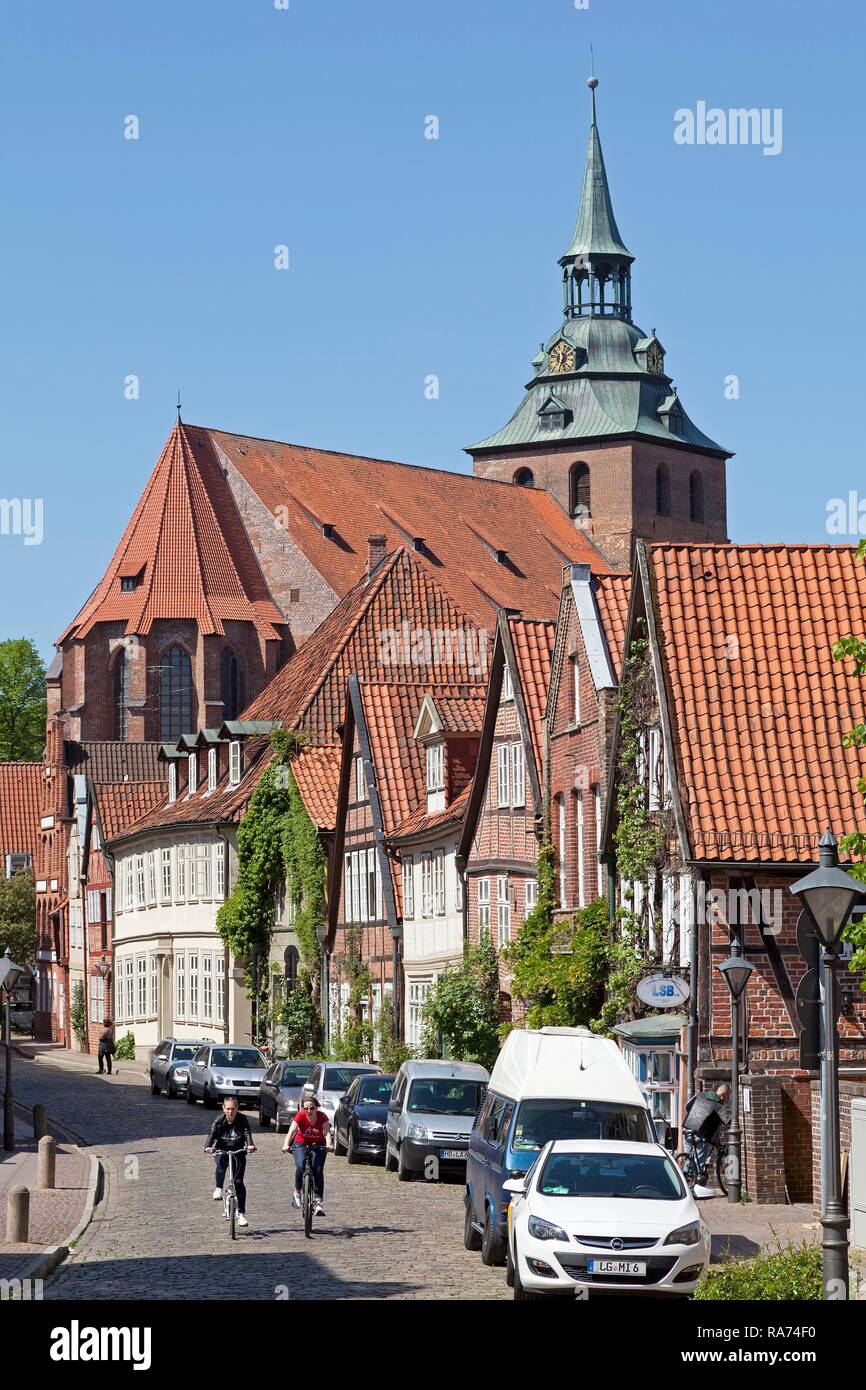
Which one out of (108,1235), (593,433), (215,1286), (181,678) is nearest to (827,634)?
(108,1235)

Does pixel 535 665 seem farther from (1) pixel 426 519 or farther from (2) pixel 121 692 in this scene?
(1) pixel 426 519

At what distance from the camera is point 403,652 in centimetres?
5525

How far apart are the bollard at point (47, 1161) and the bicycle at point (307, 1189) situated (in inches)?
195

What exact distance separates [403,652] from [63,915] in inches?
1169

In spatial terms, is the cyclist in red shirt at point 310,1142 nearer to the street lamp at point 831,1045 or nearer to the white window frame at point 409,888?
the street lamp at point 831,1045

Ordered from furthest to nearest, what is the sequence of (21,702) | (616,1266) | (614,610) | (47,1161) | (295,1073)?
(21,702) → (295,1073) → (614,610) → (47,1161) → (616,1266)

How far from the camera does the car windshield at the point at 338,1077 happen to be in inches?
1395

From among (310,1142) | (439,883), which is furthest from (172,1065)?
(310,1142)

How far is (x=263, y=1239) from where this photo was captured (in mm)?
20969

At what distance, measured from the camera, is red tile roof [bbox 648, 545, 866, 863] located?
27.5m

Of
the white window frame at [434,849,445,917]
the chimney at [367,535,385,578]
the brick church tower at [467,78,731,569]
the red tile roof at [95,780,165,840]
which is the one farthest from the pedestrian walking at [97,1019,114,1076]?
the brick church tower at [467,78,731,569]

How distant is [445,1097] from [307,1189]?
758 cm
